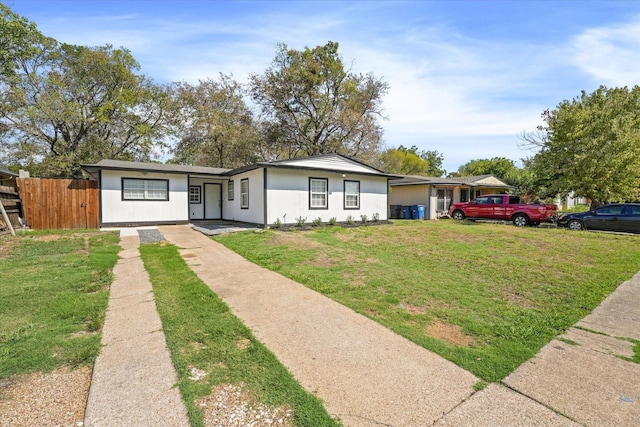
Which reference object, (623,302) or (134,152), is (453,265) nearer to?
(623,302)

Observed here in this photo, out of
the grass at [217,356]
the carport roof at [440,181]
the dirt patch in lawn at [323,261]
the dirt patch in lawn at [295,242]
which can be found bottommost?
the grass at [217,356]

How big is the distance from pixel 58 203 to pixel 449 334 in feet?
48.2

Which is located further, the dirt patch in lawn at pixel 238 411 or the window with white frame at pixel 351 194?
the window with white frame at pixel 351 194

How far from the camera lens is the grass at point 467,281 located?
3545 millimetres

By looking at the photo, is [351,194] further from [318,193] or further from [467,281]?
[467,281]

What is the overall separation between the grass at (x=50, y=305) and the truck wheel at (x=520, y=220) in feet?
A: 56.9

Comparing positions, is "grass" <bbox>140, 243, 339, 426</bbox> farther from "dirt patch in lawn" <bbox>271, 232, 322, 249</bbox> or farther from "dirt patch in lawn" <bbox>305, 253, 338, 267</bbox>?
"dirt patch in lawn" <bbox>271, 232, 322, 249</bbox>

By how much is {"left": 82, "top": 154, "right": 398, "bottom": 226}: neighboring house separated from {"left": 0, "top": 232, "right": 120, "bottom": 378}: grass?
18.3 ft

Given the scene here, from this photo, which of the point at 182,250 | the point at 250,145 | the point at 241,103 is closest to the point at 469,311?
the point at 182,250

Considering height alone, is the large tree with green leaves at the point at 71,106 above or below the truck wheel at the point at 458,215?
above

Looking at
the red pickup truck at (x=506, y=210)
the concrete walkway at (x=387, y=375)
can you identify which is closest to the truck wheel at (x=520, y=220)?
the red pickup truck at (x=506, y=210)

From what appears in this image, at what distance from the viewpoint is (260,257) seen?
25.7ft

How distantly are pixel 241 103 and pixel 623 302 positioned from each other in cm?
2830

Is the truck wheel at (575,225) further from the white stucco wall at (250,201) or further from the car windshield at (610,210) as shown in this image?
the white stucco wall at (250,201)
